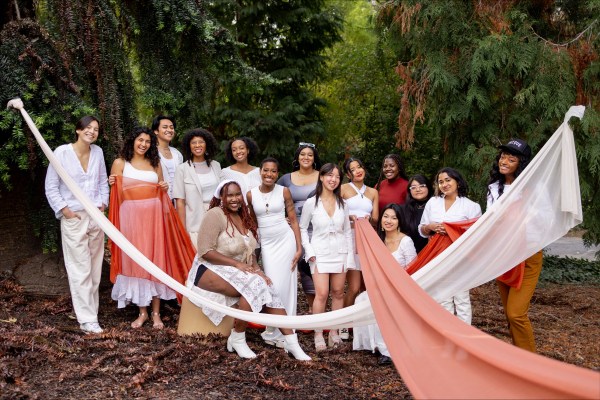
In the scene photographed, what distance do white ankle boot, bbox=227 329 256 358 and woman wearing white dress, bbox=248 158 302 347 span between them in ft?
1.56

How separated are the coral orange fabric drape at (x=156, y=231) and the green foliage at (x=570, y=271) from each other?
263 inches

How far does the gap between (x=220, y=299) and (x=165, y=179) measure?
1.40 m

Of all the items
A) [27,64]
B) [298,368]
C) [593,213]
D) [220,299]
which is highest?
[27,64]

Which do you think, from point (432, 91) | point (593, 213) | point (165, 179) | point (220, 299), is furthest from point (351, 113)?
point (220, 299)

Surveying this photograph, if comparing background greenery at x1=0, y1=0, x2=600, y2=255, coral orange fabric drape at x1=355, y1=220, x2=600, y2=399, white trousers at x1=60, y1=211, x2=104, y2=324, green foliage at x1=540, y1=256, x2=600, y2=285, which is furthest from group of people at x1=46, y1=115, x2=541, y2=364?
green foliage at x1=540, y1=256, x2=600, y2=285

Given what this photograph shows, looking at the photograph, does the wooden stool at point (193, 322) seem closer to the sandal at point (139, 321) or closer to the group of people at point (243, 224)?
the group of people at point (243, 224)

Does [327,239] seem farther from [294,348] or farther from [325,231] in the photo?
[294,348]

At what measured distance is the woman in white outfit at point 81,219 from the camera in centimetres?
509

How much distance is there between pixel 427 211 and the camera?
534 cm

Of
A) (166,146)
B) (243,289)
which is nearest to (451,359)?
(243,289)

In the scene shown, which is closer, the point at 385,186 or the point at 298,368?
the point at 298,368

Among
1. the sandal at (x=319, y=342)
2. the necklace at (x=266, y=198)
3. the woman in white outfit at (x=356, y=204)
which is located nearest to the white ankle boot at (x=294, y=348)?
the sandal at (x=319, y=342)

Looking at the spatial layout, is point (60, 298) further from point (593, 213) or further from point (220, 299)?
point (593, 213)

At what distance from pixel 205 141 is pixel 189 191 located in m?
0.46
